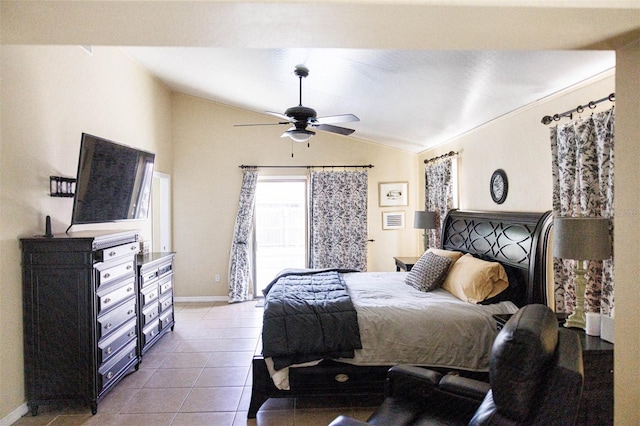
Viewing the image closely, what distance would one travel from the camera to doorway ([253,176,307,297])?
6.24 meters

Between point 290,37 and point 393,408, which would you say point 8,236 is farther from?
point 393,408

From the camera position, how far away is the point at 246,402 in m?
2.94

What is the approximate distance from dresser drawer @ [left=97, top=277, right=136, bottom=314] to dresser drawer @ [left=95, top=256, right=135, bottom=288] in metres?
0.06

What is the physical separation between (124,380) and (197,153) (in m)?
3.71

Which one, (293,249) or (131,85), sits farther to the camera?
(293,249)

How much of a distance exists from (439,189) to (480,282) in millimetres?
2154

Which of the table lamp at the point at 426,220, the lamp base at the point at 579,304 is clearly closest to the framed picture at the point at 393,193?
the table lamp at the point at 426,220

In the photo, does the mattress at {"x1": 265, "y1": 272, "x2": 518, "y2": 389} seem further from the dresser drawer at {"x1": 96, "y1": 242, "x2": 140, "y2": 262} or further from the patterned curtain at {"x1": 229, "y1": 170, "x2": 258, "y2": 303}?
the patterned curtain at {"x1": 229, "y1": 170, "x2": 258, "y2": 303}

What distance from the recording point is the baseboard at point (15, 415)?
2.57 meters

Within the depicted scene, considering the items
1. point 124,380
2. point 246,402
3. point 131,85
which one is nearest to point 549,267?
point 246,402

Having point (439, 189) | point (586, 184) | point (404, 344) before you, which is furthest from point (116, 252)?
point (439, 189)

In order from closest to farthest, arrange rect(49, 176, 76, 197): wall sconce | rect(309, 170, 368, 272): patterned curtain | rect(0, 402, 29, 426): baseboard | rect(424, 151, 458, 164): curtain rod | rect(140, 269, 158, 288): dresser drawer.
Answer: rect(0, 402, 29, 426): baseboard, rect(49, 176, 76, 197): wall sconce, rect(140, 269, 158, 288): dresser drawer, rect(424, 151, 458, 164): curtain rod, rect(309, 170, 368, 272): patterned curtain

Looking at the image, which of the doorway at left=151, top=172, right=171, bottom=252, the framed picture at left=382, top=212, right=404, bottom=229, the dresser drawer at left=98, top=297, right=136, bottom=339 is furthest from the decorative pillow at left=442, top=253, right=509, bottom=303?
the doorway at left=151, top=172, right=171, bottom=252

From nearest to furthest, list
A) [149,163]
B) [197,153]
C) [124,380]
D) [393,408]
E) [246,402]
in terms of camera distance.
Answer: [393,408] → [246,402] → [124,380] → [149,163] → [197,153]
